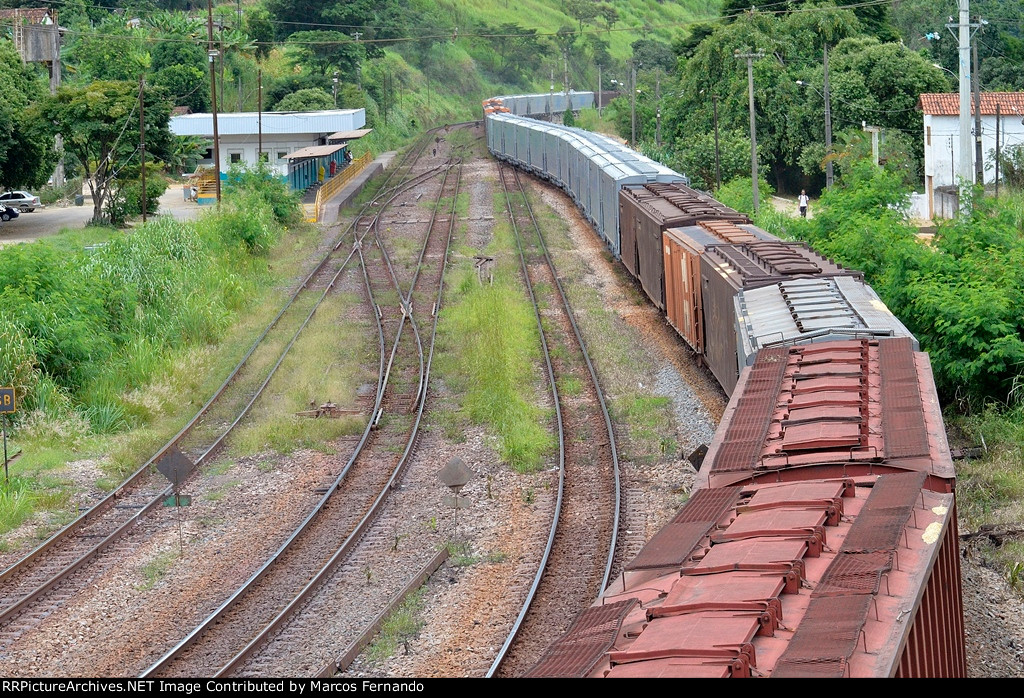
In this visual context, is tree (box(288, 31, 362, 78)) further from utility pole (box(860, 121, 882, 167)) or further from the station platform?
utility pole (box(860, 121, 882, 167))

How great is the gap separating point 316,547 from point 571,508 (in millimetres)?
3493

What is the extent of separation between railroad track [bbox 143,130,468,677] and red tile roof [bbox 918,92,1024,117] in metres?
28.8

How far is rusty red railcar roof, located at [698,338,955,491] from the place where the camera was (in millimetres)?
9641

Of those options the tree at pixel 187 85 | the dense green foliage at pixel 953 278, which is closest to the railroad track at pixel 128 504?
the dense green foliage at pixel 953 278

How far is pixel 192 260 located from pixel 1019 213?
2067 centimetres

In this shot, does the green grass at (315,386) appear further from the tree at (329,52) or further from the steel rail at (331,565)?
the tree at (329,52)

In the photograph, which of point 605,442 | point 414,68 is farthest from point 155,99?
point 414,68

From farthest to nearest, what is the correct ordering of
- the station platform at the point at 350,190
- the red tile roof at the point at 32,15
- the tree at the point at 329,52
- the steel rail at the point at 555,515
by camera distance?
the tree at the point at 329,52, the red tile roof at the point at 32,15, the station platform at the point at 350,190, the steel rail at the point at 555,515

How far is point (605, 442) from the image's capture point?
18688mm

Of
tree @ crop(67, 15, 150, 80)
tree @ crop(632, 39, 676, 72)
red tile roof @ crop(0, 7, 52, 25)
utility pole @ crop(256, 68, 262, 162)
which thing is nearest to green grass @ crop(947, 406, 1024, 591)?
utility pole @ crop(256, 68, 262, 162)

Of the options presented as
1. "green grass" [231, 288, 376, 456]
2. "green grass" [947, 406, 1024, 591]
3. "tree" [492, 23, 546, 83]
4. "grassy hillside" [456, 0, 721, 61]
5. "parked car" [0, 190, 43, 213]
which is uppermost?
"grassy hillside" [456, 0, 721, 61]

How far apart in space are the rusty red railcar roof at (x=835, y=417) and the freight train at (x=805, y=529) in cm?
2

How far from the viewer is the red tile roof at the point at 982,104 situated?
46.9m

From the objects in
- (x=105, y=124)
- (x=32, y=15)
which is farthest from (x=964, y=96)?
(x=32, y=15)
